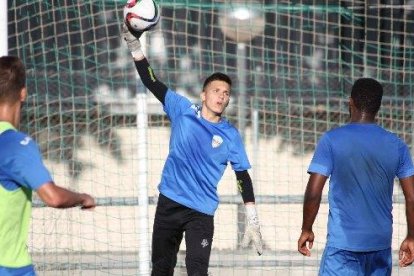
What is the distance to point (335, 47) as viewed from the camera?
33.6 ft

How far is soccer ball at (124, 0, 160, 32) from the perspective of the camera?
725cm

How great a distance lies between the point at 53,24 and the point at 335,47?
2888 millimetres

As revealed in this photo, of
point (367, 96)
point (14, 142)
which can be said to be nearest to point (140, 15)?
point (367, 96)

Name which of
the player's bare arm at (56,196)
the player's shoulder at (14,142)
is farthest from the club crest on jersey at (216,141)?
the player's shoulder at (14,142)

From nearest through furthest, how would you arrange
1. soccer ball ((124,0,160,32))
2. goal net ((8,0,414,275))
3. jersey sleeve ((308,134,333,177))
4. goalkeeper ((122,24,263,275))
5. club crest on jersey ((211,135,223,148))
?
jersey sleeve ((308,134,333,177))
soccer ball ((124,0,160,32))
goalkeeper ((122,24,263,275))
club crest on jersey ((211,135,223,148))
goal net ((8,0,414,275))

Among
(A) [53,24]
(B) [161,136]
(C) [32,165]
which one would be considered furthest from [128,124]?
(C) [32,165]

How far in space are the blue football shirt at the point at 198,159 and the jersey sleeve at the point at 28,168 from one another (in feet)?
9.97

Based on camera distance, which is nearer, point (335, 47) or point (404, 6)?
point (404, 6)

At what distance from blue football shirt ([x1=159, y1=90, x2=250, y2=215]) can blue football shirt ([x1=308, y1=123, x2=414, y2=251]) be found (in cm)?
181

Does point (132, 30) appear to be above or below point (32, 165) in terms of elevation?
above

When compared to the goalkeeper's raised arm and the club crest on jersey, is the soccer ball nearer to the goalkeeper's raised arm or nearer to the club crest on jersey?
the goalkeeper's raised arm

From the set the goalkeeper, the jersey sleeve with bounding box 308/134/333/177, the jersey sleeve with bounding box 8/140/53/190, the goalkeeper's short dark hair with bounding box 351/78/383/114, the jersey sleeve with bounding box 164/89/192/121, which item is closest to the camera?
the jersey sleeve with bounding box 8/140/53/190

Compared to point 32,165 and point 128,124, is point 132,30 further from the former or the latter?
point 32,165

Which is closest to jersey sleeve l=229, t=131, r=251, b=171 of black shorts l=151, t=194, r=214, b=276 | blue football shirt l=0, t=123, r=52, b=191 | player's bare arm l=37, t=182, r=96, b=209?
black shorts l=151, t=194, r=214, b=276
